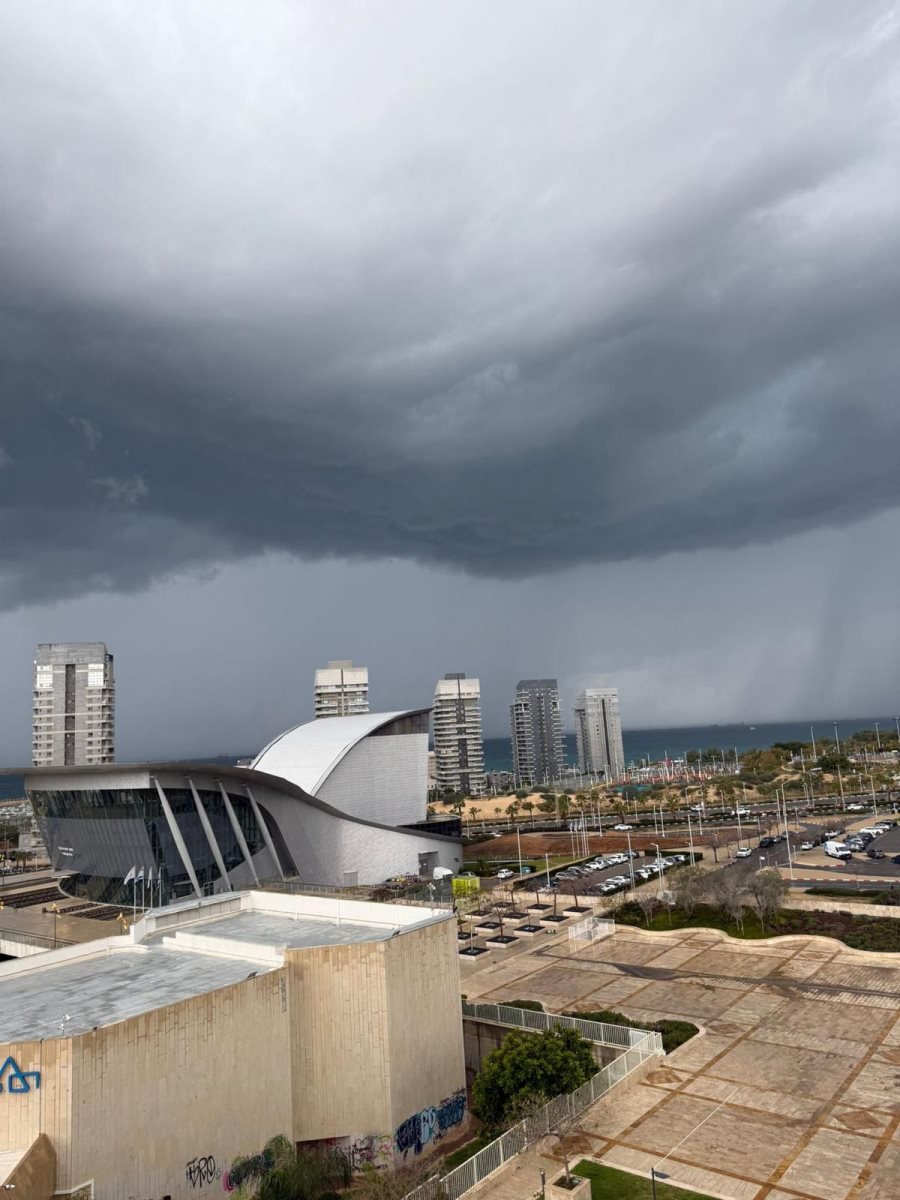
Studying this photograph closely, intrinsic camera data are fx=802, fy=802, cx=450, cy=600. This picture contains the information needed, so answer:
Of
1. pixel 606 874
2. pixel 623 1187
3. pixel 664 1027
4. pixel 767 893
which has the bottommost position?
pixel 606 874

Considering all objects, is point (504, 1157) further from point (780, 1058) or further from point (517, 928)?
point (517, 928)

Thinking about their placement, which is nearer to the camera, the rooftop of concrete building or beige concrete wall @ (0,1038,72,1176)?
beige concrete wall @ (0,1038,72,1176)

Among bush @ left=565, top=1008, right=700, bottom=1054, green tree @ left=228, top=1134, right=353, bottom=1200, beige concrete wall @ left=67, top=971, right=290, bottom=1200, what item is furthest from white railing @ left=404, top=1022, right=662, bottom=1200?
beige concrete wall @ left=67, top=971, right=290, bottom=1200

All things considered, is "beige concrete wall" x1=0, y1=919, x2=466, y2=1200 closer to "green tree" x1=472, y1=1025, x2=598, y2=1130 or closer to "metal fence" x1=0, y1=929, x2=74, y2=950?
"green tree" x1=472, y1=1025, x2=598, y2=1130

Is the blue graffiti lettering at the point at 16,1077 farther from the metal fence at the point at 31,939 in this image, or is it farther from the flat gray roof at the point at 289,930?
the metal fence at the point at 31,939

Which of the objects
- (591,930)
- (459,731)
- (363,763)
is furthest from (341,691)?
(591,930)

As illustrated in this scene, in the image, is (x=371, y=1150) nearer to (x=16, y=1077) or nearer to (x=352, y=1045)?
(x=352, y=1045)

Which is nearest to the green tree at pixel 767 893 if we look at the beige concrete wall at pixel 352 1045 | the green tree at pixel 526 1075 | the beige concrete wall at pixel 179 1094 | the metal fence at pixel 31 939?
the green tree at pixel 526 1075
